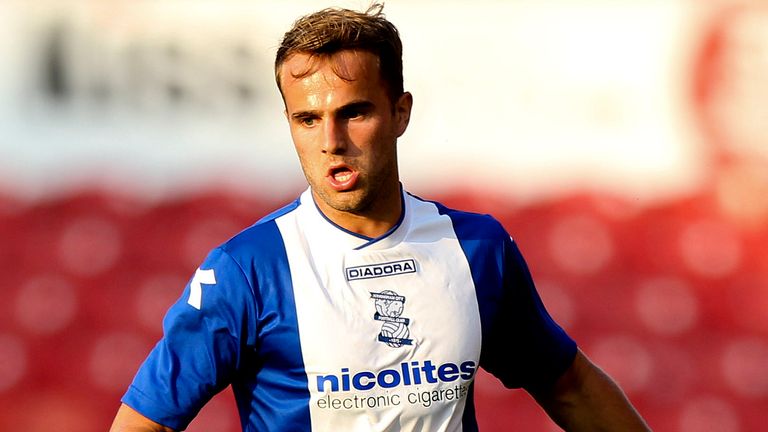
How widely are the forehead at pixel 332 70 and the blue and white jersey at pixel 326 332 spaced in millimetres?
273

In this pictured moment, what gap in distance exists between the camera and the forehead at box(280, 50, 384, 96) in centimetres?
226

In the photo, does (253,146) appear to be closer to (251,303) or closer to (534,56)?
(534,56)

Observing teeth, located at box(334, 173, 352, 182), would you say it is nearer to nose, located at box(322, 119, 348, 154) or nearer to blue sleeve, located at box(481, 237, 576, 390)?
nose, located at box(322, 119, 348, 154)

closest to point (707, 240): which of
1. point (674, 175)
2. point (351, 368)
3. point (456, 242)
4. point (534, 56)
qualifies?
point (674, 175)

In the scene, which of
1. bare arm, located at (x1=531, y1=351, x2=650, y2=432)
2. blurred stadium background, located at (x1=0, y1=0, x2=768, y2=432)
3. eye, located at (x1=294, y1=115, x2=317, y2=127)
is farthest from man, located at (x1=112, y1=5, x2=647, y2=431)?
blurred stadium background, located at (x1=0, y1=0, x2=768, y2=432)

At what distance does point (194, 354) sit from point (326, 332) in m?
0.25

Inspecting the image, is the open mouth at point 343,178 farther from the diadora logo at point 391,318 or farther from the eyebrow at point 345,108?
the diadora logo at point 391,318

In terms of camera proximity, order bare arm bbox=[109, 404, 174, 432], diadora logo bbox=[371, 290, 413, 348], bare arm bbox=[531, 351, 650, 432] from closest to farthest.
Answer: bare arm bbox=[109, 404, 174, 432] < diadora logo bbox=[371, 290, 413, 348] < bare arm bbox=[531, 351, 650, 432]

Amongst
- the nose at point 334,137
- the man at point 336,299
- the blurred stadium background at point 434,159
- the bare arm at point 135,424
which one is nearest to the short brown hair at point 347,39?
the man at point 336,299

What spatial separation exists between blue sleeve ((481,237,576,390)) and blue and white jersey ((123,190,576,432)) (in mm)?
47

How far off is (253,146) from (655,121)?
1484mm

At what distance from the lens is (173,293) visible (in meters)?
4.47

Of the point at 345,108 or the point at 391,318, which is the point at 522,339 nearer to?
the point at 391,318

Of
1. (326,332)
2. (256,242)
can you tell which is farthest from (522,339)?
(256,242)
